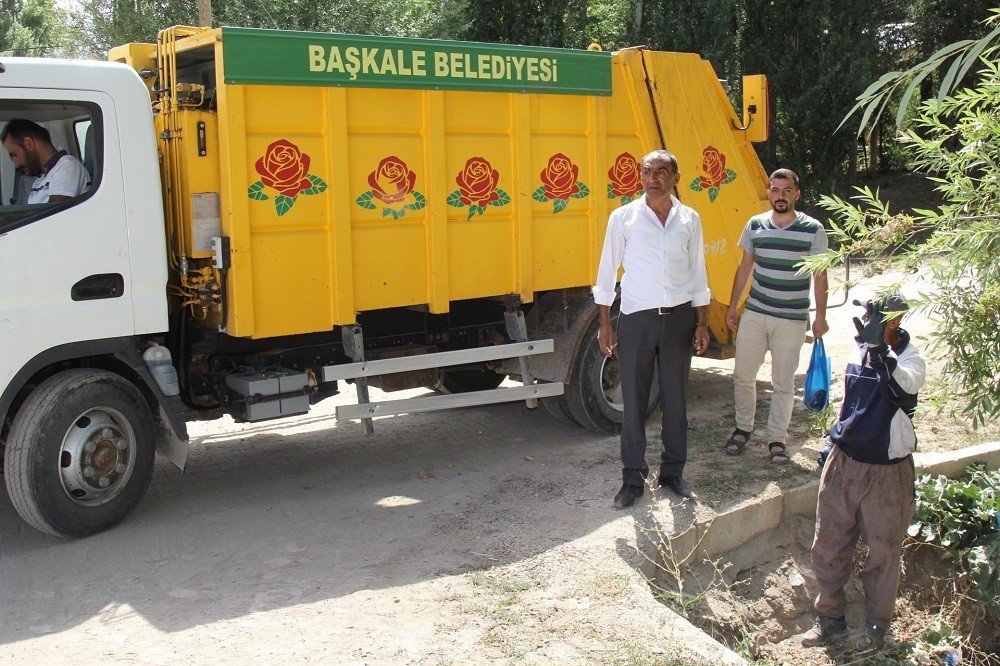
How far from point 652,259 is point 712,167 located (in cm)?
245

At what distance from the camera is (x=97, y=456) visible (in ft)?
16.7

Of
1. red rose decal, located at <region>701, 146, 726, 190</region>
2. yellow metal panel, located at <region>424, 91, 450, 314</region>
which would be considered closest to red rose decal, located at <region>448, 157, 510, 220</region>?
yellow metal panel, located at <region>424, 91, 450, 314</region>

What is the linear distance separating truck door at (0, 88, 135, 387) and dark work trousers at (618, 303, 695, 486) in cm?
266

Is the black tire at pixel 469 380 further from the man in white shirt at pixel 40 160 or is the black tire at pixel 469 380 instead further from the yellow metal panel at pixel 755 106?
the man in white shirt at pixel 40 160

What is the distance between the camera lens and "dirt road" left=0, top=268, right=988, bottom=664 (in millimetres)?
4016

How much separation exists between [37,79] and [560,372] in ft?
12.0

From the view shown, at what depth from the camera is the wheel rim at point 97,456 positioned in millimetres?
5023

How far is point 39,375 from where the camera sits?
16.7 ft

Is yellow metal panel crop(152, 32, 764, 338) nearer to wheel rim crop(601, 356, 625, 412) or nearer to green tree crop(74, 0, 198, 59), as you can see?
wheel rim crop(601, 356, 625, 412)

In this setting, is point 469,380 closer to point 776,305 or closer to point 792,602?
point 776,305

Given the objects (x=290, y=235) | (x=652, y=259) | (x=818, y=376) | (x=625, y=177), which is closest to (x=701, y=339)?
(x=652, y=259)

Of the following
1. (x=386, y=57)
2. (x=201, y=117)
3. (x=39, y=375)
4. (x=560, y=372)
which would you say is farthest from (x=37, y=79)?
(x=560, y=372)

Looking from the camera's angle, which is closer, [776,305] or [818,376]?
[776,305]

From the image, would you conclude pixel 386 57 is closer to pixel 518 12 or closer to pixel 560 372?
pixel 560 372
